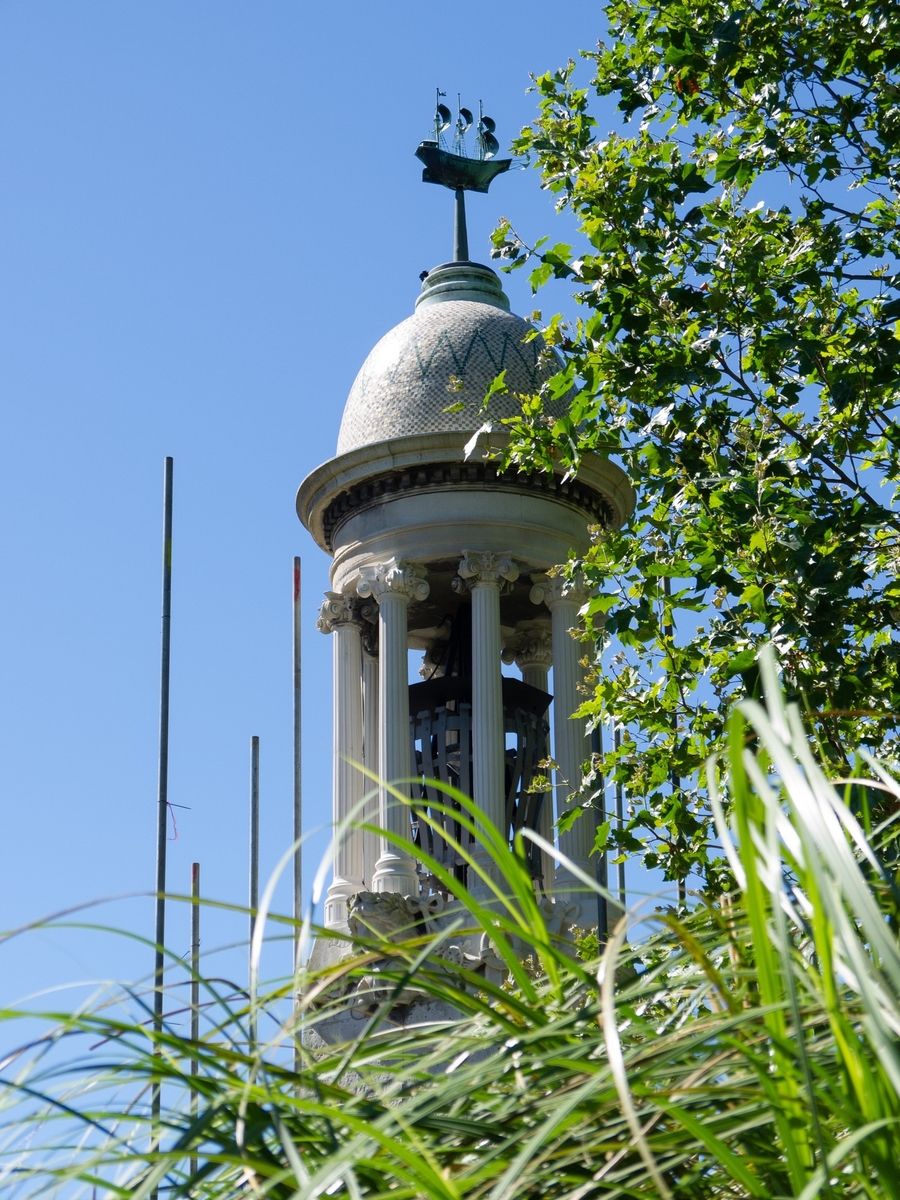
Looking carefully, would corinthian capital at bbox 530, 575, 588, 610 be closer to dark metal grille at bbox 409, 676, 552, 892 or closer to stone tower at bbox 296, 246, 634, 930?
stone tower at bbox 296, 246, 634, 930

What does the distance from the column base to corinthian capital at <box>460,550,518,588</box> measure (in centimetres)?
348

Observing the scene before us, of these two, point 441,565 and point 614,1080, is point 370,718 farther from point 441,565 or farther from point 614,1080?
point 614,1080

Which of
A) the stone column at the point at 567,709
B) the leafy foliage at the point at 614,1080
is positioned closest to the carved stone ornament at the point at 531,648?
the stone column at the point at 567,709

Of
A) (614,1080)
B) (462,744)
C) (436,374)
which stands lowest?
(614,1080)

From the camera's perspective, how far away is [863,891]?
181 centimetres

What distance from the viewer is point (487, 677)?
23031mm

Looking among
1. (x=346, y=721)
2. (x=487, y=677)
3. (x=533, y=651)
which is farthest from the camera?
(x=533, y=651)

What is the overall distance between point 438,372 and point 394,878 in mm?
6108

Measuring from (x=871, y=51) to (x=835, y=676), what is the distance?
3.87 m

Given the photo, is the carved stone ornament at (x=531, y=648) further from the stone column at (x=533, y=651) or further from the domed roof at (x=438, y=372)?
the domed roof at (x=438, y=372)

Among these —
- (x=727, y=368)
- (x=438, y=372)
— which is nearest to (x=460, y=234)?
(x=438, y=372)

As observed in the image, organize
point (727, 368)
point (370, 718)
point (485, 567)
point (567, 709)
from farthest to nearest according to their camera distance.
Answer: point (370, 718), point (485, 567), point (567, 709), point (727, 368)

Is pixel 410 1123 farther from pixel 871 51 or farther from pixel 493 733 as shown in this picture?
pixel 493 733

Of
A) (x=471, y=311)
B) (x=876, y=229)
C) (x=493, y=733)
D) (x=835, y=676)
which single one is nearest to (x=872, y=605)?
(x=835, y=676)
